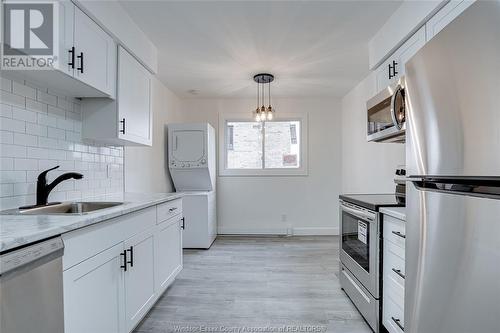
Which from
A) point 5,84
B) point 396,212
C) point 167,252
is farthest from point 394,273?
point 5,84

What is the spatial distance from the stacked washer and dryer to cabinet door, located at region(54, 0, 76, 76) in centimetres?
256

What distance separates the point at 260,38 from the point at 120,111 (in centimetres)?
147

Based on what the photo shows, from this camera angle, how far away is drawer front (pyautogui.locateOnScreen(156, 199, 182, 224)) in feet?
7.67

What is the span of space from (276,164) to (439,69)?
4041 mm

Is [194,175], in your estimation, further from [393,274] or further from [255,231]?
[393,274]

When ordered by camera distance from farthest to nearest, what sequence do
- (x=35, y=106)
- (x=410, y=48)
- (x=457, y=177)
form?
(x=410, y=48) < (x=35, y=106) < (x=457, y=177)

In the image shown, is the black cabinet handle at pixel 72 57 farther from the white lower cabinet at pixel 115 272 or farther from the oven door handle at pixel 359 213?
the oven door handle at pixel 359 213

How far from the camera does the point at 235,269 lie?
10.6ft

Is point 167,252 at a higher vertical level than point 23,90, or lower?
lower

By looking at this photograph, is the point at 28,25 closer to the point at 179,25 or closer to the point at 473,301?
the point at 179,25

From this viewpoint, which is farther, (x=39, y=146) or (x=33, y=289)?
(x=39, y=146)

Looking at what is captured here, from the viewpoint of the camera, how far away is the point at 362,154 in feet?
13.1

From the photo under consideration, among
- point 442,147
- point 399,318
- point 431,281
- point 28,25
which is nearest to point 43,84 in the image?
point 28,25

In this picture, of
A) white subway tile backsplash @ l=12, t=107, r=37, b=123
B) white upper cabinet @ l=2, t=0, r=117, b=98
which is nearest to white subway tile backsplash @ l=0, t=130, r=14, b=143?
white subway tile backsplash @ l=12, t=107, r=37, b=123
